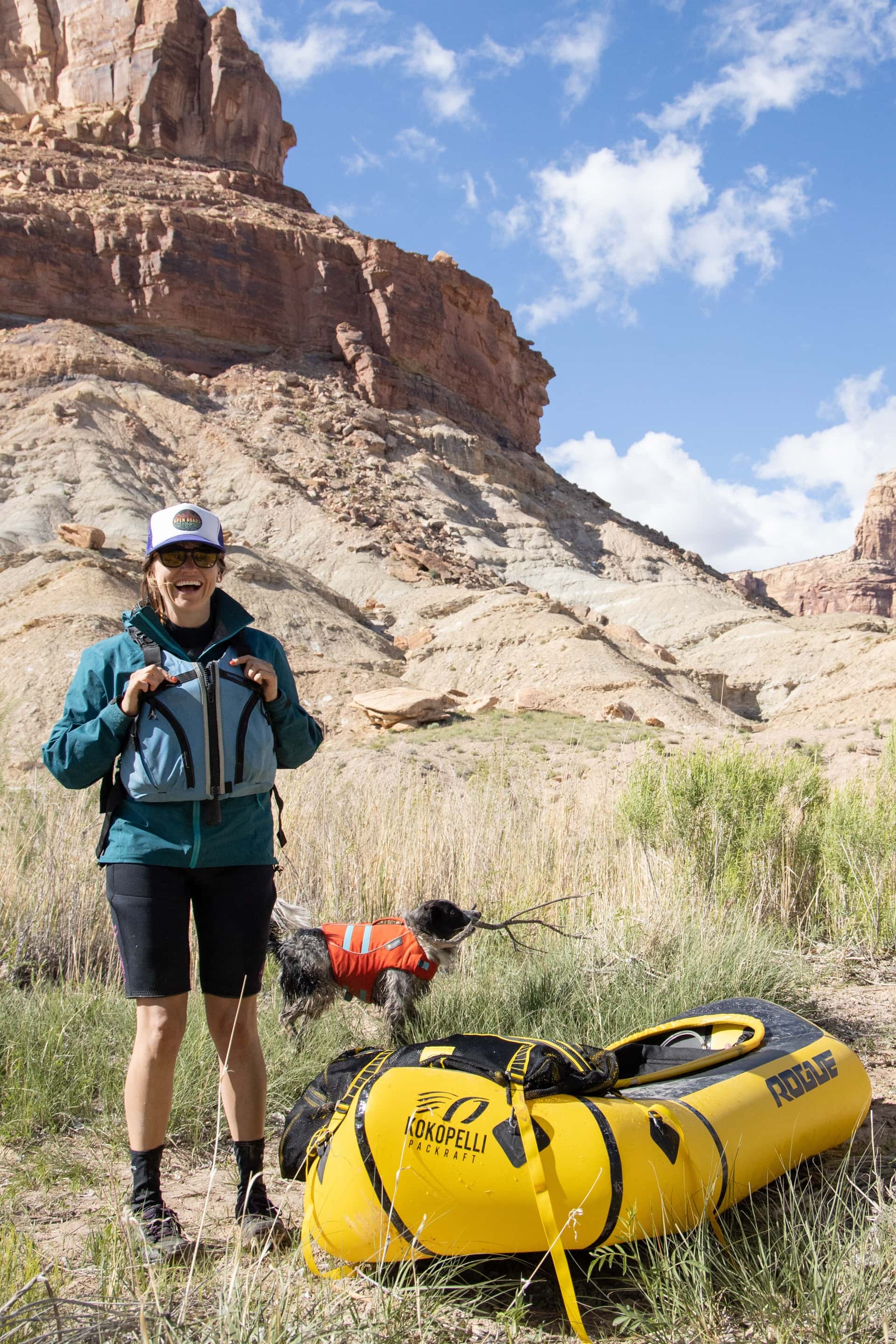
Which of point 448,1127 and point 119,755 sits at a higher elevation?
point 119,755

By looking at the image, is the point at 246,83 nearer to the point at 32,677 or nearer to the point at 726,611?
the point at 726,611

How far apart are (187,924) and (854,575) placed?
9960 cm

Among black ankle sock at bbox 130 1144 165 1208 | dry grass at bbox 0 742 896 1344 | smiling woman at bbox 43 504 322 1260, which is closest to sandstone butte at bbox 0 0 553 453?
dry grass at bbox 0 742 896 1344

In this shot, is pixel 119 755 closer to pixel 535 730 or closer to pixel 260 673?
pixel 260 673

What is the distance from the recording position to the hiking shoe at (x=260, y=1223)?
225 cm

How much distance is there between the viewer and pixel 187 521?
252 cm

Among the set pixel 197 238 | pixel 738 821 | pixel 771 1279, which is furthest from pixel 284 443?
pixel 771 1279

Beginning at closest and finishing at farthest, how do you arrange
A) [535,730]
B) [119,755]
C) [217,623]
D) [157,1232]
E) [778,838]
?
[157,1232]
[119,755]
[217,623]
[778,838]
[535,730]

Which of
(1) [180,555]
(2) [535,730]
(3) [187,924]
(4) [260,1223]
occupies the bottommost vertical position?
(4) [260,1223]

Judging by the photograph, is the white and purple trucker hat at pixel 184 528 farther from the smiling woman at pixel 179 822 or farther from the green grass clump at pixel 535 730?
the green grass clump at pixel 535 730

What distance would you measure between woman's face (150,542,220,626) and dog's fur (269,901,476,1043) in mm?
1379

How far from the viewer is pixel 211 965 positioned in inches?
95.7

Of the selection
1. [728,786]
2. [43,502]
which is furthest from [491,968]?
[43,502]

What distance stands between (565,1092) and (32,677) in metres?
14.4
